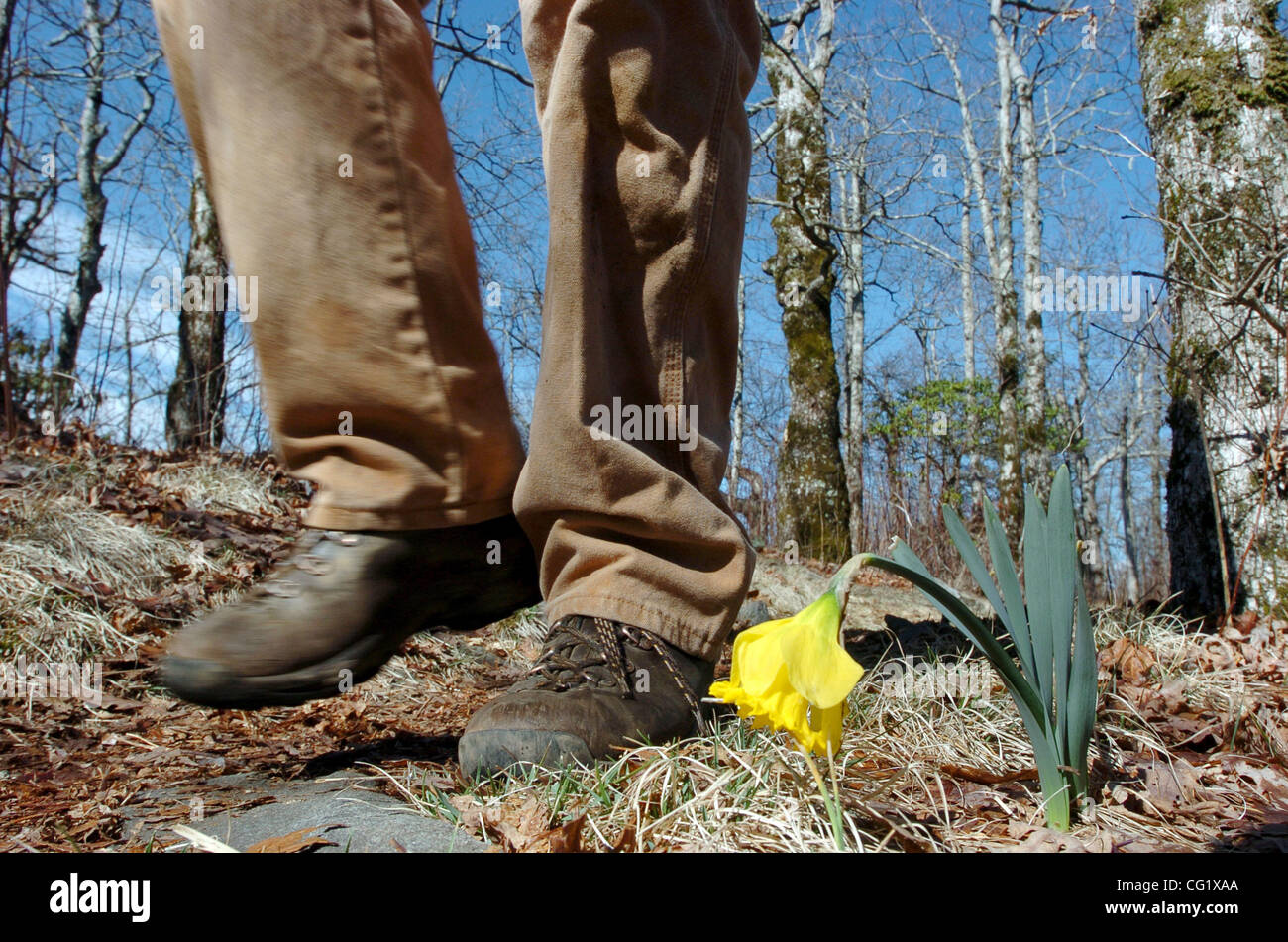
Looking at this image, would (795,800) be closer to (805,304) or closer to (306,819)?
(306,819)

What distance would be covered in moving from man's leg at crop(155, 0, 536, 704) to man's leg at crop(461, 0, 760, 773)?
0.52ft

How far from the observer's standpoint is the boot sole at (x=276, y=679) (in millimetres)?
1161

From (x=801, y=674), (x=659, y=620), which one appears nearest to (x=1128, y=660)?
(x=659, y=620)

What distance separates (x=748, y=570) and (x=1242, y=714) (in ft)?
3.55

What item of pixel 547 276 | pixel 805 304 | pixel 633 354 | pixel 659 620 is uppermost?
pixel 805 304

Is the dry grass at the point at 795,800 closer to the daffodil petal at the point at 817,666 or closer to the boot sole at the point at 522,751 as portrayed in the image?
the boot sole at the point at 522,751

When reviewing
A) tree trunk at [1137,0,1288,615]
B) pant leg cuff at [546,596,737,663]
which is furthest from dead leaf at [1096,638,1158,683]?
pant leg cuff at [546,596,737,663]

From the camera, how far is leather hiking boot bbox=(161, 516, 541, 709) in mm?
1173

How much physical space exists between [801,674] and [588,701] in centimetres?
58

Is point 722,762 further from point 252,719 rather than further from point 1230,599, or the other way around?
point 1230,599

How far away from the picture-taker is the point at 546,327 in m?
1.36

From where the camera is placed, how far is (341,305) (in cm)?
116

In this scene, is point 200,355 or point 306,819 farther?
point 200,355
